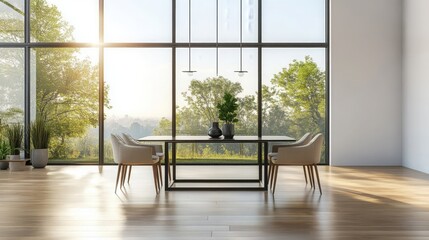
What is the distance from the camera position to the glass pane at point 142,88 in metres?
9.04

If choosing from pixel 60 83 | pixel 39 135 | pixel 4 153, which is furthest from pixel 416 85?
pixel 4 153

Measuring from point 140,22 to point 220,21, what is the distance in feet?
4.75

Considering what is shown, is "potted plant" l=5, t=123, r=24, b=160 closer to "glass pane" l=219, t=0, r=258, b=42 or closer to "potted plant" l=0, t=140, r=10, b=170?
"potted plant" l=0, t=140, r=10, b=170

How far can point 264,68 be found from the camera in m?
9.00

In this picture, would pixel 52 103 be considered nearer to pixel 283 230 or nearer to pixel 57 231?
pixel 57 231

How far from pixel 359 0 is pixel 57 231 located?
6.84m

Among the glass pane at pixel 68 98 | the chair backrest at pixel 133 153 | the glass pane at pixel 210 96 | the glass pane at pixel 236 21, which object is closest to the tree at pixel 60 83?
the glass pane at pixel 68 98

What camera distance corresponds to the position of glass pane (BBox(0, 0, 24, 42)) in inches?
359

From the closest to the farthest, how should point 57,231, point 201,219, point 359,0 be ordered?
point 57,231, point 201,219, point 359,0

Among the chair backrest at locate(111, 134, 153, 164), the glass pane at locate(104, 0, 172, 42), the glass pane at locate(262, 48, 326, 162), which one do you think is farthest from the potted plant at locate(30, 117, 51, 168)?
the glass pane at locate(262, 48, 326, 162)

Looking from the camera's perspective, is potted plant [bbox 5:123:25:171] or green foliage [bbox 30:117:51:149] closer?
potted plant [bbox 5:123:25:171]

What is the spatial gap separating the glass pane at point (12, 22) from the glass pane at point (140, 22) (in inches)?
61.9

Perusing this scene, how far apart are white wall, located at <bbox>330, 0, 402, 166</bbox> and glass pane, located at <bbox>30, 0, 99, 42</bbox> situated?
14.2 feet

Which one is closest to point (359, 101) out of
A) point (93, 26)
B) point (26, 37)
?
point (93, 26)
